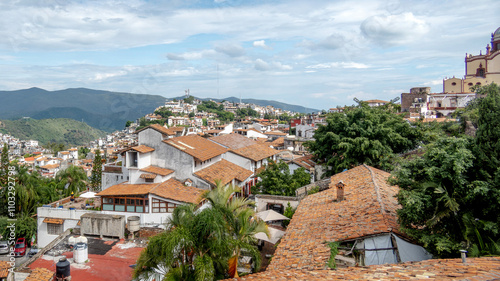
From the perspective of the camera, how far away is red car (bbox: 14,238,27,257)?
2761 cm

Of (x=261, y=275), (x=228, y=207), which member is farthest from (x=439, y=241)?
(x=228, y=207)

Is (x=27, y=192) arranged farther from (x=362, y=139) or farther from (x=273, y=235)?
(x=362, y=139)

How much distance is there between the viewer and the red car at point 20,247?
27609mm

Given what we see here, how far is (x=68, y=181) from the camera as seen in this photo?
46000 millimetres

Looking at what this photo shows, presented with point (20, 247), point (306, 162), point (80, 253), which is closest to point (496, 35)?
point (306, 162)

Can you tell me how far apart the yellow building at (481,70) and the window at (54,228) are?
184ft

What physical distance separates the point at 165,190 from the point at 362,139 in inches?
531

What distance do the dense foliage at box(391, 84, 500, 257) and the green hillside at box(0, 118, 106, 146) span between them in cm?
18425

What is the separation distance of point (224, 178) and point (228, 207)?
1510cm

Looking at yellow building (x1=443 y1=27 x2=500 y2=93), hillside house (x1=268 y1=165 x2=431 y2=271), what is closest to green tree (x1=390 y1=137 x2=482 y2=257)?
hillside house (x1=268 y1=165 x2=431 y2=271)

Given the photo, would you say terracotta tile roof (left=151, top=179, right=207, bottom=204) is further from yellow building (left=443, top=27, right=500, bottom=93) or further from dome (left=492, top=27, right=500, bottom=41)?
dome (left=492, top=27, right=500, bottom=41)

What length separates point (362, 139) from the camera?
2222 centimetres

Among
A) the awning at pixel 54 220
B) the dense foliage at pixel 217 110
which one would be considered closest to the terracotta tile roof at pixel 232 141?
the awning at pixel 54 220

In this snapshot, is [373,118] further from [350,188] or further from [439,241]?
[439,241]
